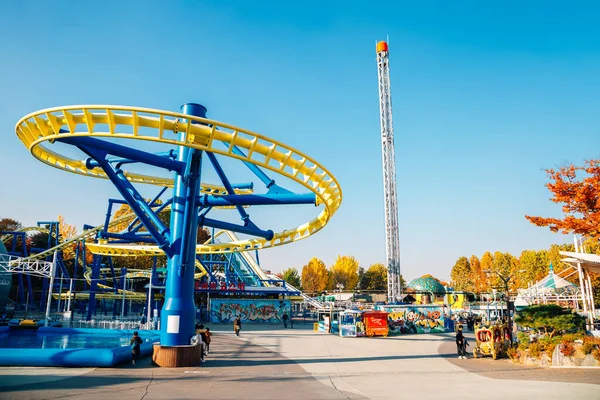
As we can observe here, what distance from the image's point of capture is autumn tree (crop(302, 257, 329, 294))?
9200 centimetres

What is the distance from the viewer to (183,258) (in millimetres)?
16484

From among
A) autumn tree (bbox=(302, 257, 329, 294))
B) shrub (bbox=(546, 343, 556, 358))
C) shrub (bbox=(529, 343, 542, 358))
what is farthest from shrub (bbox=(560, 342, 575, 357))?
autumn tree (bbox=(302, 257, 329, 294))

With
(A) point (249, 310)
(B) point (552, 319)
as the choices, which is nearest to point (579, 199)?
(B) point (552, 319)

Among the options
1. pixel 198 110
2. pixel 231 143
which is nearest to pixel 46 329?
pixel 198 110

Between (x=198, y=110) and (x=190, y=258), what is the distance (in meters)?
5.86

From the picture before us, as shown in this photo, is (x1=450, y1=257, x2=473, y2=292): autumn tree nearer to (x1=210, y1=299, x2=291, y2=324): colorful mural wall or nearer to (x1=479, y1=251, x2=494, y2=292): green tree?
(x1=479, y1=251, x2=494, y2=292): green tree

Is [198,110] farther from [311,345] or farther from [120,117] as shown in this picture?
[311,345]

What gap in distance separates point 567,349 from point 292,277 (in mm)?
76801

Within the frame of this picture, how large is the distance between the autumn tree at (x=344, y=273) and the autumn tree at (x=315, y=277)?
3.15 meters

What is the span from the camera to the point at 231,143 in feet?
43.5

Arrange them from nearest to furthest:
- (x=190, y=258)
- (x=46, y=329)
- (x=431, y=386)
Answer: (x=431, y=386), (x=190, y=258), (x=46, y=329)

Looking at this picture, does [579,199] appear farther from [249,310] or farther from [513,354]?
[249,310]

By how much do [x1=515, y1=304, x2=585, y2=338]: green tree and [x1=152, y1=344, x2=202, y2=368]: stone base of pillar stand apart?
14.3 m

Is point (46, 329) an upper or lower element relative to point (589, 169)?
lower
